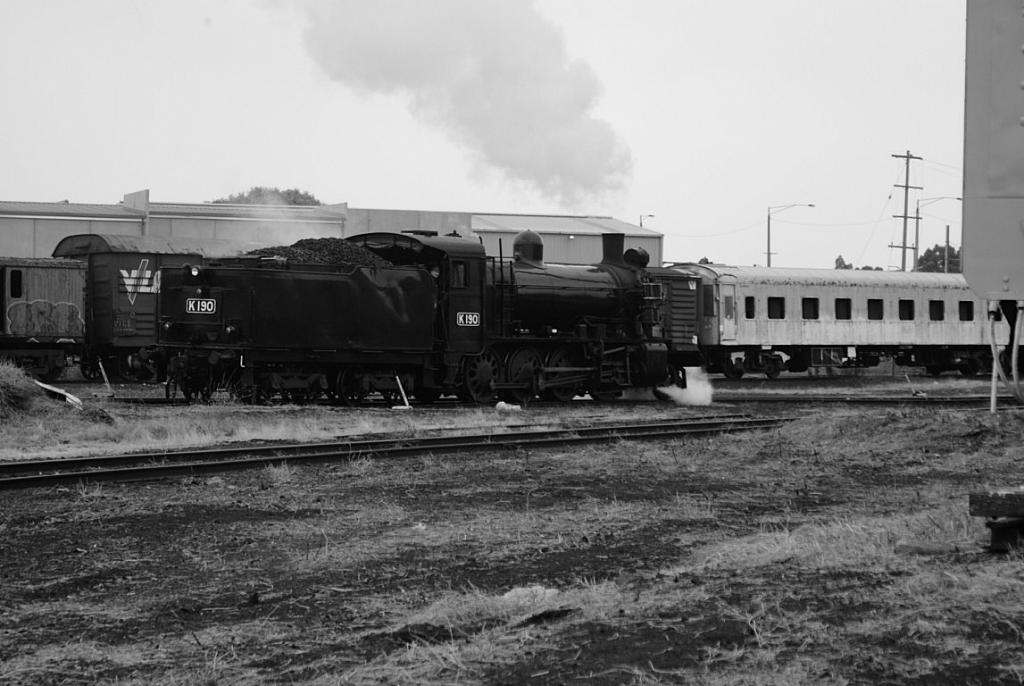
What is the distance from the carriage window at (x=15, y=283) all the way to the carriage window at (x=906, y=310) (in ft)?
79.3

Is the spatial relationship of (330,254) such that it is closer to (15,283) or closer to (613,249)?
(613,249)

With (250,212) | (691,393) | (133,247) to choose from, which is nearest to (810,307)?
(691,393)

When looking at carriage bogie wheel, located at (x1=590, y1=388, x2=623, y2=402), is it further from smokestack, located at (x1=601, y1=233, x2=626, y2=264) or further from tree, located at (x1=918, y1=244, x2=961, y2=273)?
tree, located at (x1=918, y1=244, x2=961, y2=273)

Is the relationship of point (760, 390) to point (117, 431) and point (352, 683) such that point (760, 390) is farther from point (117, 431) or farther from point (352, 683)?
point (352, 683)

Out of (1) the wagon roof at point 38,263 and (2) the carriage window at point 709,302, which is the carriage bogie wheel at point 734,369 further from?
(1) the wagon roof at point 38,263

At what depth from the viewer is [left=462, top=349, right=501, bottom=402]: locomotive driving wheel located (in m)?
21.0

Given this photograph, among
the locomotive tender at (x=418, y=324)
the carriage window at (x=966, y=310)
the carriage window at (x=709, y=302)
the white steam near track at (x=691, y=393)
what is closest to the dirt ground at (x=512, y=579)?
the locomotive tender at (x=418, y=324)

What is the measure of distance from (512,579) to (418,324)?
45.1 feet

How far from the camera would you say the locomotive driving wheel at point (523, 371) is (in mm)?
21812

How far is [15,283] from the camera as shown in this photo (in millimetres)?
26547

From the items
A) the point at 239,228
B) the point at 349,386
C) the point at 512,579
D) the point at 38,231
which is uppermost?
the point at 239,228

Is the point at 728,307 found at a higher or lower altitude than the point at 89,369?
higher

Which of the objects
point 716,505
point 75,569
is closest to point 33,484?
point 75,569

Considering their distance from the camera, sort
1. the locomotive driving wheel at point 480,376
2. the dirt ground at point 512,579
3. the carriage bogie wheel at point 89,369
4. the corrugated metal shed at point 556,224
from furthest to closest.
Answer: the corrugated metal shed at point 556,224 < the carriage bogie wheel at point 89,369 < the locomotive driving wheel at point 480,376 < the dirt ground at point 512,579
